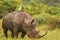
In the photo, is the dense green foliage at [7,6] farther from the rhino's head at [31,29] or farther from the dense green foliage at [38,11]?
the rhino's head at [31,29]

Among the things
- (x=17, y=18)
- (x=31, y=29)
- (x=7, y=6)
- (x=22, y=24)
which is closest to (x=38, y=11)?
(x=7, y=6)

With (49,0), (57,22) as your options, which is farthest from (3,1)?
(49,0)

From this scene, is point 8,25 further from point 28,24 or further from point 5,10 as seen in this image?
point 5,10

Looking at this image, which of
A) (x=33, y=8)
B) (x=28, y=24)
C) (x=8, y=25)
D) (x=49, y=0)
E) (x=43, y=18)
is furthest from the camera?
(x=49, y=0)

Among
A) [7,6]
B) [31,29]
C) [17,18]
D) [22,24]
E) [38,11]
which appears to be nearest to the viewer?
[31,29]

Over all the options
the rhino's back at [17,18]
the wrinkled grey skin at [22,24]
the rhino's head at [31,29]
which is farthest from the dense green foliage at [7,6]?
the rhino's head at [31,29]

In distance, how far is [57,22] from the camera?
19.0m

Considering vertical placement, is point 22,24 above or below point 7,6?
above

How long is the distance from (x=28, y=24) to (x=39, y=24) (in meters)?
7.84

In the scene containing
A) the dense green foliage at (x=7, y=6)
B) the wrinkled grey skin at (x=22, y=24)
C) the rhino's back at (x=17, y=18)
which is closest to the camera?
the wrinkled grey skin at (x=22, y=24)

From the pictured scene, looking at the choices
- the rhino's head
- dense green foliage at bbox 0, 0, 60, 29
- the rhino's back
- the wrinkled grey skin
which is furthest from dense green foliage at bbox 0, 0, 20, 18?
the rhino's head

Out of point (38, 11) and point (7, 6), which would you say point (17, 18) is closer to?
point (7, 6)

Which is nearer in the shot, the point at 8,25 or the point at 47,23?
the point at 8,25

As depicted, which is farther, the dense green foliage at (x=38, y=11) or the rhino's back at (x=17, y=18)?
the dense green foliage at (x=38, y=11)
